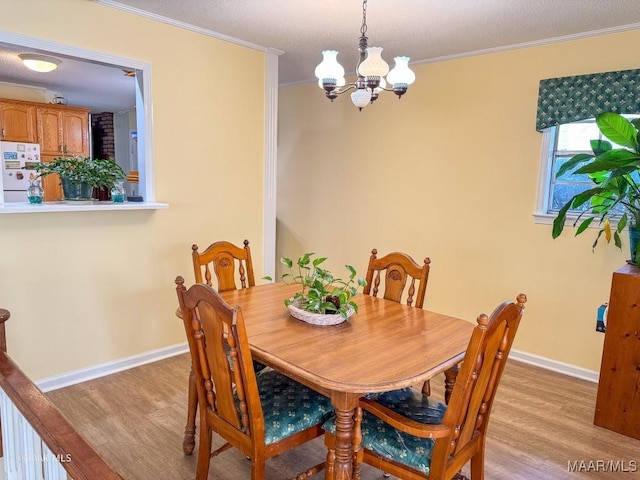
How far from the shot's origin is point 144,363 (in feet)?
10.7

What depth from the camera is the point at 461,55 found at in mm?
3678

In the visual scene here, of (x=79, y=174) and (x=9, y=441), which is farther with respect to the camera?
(x=79, y=174)

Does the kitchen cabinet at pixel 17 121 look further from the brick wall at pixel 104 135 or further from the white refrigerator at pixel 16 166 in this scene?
the brick wall at pixel 104 135

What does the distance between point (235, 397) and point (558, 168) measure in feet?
9.46

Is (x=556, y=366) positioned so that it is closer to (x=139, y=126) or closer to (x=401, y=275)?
(x=401, y=275)

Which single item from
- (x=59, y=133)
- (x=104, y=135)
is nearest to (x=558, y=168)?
(x=59, y=133)

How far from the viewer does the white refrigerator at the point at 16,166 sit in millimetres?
5211

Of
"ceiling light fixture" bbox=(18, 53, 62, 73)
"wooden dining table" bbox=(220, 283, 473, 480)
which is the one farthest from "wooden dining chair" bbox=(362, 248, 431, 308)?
"ceiling light fixture" bbox=(18, 53, 62, 73)

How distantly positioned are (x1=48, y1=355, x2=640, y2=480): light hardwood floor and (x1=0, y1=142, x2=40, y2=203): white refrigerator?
3369 millimetres

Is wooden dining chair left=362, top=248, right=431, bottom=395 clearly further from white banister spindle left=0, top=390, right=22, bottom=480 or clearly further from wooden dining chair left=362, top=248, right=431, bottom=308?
white banister spindle left=0, top=390, right=22, bottom=480

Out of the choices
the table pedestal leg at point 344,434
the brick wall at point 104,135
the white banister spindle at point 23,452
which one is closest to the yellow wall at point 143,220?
the white banister spindle at point 23,452

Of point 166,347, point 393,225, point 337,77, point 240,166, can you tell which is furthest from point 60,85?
point 337,77

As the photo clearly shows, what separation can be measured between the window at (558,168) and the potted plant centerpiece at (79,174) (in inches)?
122

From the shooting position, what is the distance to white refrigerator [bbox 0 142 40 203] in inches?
205
